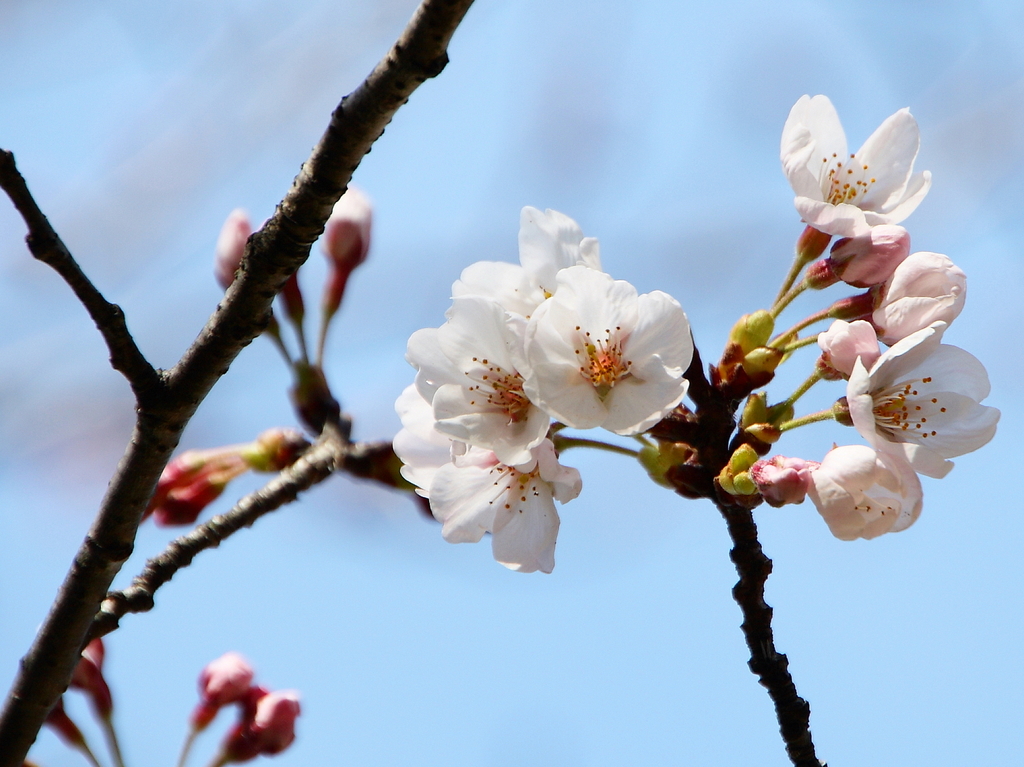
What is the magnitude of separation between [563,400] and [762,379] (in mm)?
366

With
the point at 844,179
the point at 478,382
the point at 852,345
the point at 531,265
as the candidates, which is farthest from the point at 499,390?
the point at 844,179

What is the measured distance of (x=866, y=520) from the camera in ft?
4.70

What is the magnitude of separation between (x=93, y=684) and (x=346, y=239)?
137 cm

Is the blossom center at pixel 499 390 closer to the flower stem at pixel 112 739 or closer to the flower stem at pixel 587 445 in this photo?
the flower stem at pixel 587 445

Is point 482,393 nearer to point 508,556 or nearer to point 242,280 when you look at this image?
point 508,556

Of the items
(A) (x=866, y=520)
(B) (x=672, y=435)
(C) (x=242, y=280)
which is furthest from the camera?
(B) (x=672, y=435)

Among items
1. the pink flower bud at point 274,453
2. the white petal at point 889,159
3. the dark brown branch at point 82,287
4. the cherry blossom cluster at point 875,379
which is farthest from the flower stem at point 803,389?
the pink flower bud at point 274,453

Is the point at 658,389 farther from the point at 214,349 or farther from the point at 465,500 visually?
the point at 214,349

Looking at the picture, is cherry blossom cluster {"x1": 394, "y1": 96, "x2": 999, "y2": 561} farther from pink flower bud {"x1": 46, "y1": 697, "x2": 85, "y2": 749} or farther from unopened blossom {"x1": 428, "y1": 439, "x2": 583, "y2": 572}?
pink flower bud {"x1": 46, "y1": 697, "x2": 85, "y2": 749}

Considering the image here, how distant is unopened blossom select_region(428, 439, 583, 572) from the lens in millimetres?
1553

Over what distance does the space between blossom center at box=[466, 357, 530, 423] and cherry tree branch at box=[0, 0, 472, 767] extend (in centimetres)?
33

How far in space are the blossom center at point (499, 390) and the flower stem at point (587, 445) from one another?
0.16 m

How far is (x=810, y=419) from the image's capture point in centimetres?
155

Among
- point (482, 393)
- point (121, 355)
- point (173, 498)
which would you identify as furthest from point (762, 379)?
point (173, 498)
